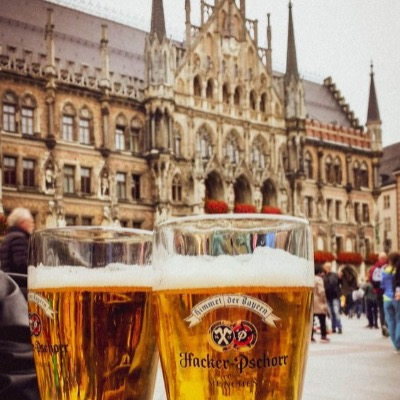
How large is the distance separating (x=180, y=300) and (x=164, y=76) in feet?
89.0

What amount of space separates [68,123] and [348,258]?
15.1m

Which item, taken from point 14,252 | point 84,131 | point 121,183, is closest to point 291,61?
point 121,183

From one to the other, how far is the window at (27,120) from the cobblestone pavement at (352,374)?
17.4m

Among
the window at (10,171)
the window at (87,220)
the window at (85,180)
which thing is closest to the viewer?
the window at (10,171)

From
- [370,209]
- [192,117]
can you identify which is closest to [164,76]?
[192,117]

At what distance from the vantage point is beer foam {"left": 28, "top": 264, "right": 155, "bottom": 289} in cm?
82

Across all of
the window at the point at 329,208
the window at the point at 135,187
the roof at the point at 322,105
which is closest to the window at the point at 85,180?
the window at the point at 135,187

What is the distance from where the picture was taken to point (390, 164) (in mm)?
41594

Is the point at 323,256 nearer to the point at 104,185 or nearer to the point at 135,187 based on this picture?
the point at 135,187

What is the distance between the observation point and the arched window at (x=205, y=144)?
28.5 m

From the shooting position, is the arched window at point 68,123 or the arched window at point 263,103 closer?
the arched window at point 68,123

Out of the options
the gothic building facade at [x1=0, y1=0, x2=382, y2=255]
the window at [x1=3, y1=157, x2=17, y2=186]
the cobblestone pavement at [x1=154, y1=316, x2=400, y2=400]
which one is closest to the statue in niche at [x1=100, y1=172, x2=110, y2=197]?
the gothic building facade at [x1=0, y1=0, x2=382, y2=255]

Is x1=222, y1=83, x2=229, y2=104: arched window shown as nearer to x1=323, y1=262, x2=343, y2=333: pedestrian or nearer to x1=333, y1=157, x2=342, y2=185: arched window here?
x1=333, y1=157, x2=342, y2=185: arched window

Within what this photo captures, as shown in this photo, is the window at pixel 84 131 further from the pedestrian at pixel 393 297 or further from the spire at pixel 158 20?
the pedestrian at pixel 393 297
